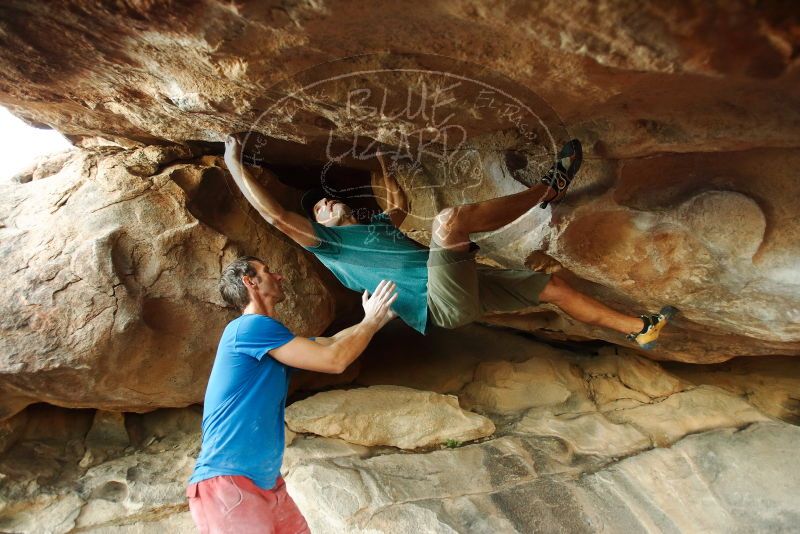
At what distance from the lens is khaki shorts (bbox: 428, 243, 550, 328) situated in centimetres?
198

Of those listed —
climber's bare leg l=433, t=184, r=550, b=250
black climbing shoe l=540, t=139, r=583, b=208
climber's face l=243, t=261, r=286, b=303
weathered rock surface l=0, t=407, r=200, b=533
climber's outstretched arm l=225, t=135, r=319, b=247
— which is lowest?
weathered rock surface l=0, t=407, r=200, b=533

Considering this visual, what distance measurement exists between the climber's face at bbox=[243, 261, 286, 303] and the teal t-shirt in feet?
0.77

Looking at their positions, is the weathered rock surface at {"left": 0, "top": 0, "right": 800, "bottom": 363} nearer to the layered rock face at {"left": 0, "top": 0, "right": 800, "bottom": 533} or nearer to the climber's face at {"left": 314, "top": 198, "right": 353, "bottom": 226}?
the layered rock face at {"left": 0, "top": 0, "right": 800, "bottom": 533}

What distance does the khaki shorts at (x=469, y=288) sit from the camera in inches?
78.1

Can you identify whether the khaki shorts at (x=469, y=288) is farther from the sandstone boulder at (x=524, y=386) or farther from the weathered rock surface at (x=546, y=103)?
the sandstone boulder at (x=524, y=386)

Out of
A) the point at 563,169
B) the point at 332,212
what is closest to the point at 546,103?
the point at 563,169

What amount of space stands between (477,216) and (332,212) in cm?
70

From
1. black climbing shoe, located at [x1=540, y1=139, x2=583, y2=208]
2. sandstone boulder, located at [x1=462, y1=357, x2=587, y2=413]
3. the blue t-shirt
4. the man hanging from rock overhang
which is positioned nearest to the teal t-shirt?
the man hanging from rock overhang

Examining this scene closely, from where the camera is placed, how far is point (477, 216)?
1.99 m

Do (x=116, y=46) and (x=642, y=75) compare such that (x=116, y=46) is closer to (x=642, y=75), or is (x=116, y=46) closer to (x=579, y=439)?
(x=642, y=75)

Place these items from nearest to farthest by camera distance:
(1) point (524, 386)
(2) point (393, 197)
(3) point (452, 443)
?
(2) point (393, 197)
(3) point (452, 443)
(1) point (524, 386)

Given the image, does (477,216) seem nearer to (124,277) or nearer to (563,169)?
(563,169)

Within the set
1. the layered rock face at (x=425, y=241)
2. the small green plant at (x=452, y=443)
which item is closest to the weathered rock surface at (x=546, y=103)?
the layered rock face at (x=425, y=241)

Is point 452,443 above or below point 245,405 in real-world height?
below
